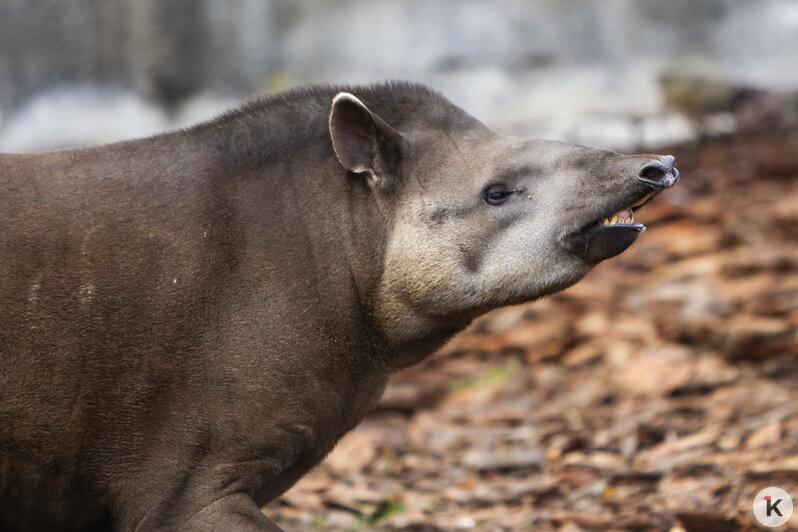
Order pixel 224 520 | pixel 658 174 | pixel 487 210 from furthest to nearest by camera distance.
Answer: pixel 487 210 → pixel 658 174 → pixel 224 520

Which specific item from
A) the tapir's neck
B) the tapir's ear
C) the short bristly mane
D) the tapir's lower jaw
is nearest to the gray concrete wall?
the short bristly mane

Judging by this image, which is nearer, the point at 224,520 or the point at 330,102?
the point at 224,520

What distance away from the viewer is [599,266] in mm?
10180

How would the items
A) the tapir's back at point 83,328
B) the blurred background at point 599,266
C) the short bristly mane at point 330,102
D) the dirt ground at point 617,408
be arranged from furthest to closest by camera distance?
the blurred background at point 599,266
the dirt ground at point 617,408
the short bristly mane at point 330,102
the tapir's back at point 83,328

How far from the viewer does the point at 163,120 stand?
10.7 meters

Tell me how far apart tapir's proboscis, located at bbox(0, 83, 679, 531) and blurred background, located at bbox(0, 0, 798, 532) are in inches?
65.3

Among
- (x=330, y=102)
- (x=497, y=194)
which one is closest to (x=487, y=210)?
(x=497, y=194)

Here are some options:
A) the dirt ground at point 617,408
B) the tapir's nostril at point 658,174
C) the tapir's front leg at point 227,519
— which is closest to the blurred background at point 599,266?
the dirt ground at point 617,408

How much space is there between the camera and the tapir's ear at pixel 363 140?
474 cm

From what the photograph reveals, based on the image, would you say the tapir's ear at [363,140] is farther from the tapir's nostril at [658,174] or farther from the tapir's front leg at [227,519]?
the tapir's front leg at [227,519]

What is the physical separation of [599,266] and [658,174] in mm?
5681

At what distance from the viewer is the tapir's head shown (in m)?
4.65

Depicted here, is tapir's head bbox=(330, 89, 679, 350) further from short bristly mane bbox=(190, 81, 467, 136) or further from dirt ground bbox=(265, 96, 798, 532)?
dirt ground bbox=(265, 96, 798, 532)

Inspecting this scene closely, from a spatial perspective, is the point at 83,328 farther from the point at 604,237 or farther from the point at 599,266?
the point at 599,266
